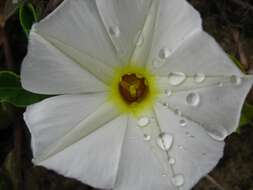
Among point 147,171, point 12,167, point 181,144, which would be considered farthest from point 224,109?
point 12,167

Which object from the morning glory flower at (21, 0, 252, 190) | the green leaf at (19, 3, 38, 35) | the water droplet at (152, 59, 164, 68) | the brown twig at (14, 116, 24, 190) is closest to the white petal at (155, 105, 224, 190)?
the morning glory flower at (21, 0, 252, 190)

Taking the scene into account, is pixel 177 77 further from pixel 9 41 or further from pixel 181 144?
pixel 9 41

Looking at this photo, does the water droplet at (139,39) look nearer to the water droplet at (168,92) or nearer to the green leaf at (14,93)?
the water droplet at (168,92)

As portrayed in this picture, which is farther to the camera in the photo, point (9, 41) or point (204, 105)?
point (9, 41)

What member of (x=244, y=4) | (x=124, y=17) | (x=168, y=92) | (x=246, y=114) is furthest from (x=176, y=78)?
(x=244, y=4)

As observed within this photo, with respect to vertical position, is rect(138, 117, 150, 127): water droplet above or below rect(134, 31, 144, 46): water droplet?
below

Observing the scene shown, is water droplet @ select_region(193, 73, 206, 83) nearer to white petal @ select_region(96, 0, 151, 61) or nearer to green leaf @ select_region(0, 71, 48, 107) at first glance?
white petal @ select_region(96, 0, 151, 61)

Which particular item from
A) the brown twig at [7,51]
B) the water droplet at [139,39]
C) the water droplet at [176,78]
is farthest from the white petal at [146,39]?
the brown twig at [7,51]
